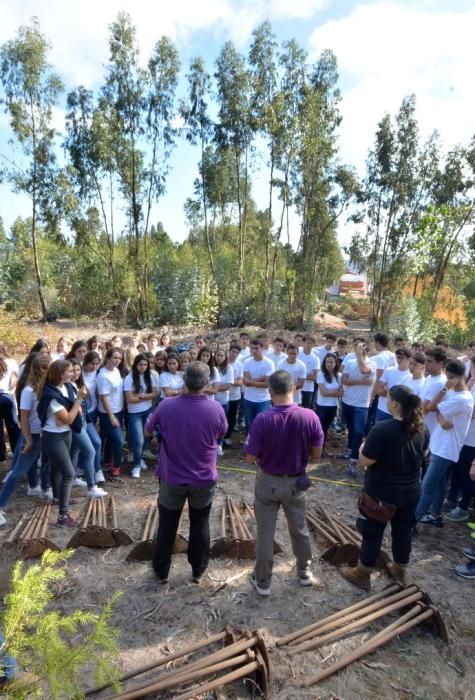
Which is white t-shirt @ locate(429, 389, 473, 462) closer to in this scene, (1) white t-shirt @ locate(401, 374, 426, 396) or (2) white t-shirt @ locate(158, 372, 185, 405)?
(1) white t-shirt @ locate(401, 374, 426, 396)

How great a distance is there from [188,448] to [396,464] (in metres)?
1.56

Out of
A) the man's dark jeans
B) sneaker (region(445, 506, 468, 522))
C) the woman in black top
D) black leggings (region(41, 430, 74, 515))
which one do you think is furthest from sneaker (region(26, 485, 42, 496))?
sneaker (region(445, 506, 468, 522))

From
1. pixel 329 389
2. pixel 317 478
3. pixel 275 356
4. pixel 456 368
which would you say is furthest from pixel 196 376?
pixel 275 356

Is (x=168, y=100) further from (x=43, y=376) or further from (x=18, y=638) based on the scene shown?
(x=18, y=638)

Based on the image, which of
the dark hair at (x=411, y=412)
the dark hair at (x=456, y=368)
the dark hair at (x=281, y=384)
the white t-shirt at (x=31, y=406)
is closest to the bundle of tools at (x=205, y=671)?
the dark hair at (x=281, y=384)

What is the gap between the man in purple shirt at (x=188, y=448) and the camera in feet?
10.6

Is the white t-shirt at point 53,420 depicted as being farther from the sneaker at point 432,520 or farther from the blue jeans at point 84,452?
the sneaker at point 432,520

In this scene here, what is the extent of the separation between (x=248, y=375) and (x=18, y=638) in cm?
484

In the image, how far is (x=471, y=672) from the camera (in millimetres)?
2836

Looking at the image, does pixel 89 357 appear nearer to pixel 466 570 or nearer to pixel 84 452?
pixel 84 452

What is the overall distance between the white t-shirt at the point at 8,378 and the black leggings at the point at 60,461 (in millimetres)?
1514

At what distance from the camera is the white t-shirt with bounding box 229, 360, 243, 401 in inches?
263

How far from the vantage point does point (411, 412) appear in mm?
3195

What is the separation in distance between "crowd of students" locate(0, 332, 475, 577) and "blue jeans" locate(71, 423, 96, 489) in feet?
0.04
